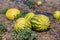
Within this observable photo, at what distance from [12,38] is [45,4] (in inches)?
115

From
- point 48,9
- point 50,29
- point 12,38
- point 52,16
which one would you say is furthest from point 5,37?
point 48,9

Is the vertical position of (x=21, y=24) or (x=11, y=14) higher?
(x=21, y=24)

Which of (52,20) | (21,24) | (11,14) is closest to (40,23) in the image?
(21,24)

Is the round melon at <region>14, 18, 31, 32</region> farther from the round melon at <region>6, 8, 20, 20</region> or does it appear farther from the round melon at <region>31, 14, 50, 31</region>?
the round melon at <region>6, 8, 20, 20</region>

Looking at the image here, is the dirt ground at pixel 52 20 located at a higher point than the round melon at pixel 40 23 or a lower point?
lower

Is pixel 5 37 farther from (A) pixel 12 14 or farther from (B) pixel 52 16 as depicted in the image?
(B) pixel 52 16

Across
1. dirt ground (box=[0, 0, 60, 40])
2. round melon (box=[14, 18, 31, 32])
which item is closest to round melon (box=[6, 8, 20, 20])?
dirt ground (box=[0, 0, 60, 40])

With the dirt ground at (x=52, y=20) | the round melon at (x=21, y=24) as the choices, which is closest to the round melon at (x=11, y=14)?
the dirt ground at (x=52, y=20)

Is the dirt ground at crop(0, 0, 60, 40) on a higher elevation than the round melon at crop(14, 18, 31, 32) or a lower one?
lower

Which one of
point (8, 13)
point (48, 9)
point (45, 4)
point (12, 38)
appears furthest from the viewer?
point (45, 4)

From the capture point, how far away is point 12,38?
15.4ft

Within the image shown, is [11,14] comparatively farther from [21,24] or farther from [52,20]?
[52,20]

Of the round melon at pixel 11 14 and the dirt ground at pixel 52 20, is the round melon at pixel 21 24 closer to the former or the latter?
the dirt ground at pixel 52 20

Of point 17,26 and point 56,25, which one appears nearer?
point 17,26
